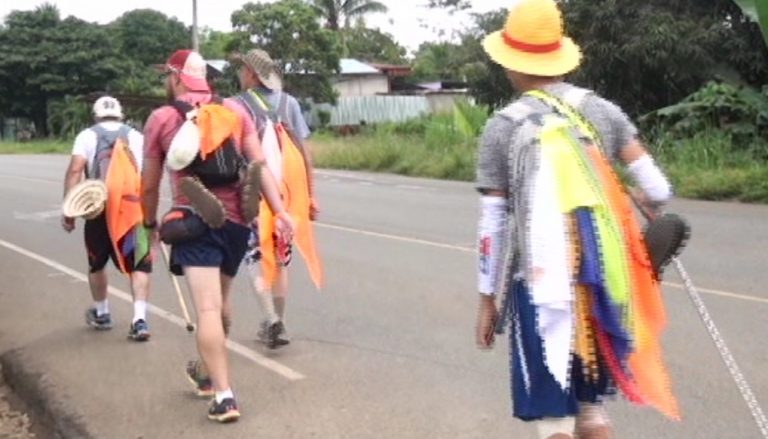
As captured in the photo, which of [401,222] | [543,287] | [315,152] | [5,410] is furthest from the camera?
[315,152]

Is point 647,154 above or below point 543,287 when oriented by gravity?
above

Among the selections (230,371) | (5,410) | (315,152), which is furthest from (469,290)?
(315,152)

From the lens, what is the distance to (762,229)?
479 inches

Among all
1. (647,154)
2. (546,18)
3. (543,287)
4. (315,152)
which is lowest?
(315,152)

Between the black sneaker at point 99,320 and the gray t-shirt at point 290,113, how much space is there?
2075mm

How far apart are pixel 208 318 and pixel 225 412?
494 millimetres

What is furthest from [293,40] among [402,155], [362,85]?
[402,155]

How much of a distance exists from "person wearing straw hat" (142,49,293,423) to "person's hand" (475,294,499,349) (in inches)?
78.3

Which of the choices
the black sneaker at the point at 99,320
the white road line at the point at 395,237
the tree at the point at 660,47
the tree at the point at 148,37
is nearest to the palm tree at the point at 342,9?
the tree at the point at 148,37

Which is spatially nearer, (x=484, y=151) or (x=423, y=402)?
(x=484, y=151)

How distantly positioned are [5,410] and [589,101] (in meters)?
4.08

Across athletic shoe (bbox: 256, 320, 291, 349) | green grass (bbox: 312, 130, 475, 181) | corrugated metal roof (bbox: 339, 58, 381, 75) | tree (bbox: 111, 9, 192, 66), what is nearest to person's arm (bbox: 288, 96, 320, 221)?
athletic shoe (bbox: 256, 320, 291, 349)

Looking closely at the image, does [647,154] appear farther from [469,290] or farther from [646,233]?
[469,290]

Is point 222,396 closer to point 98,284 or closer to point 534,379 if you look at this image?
point 534,379
